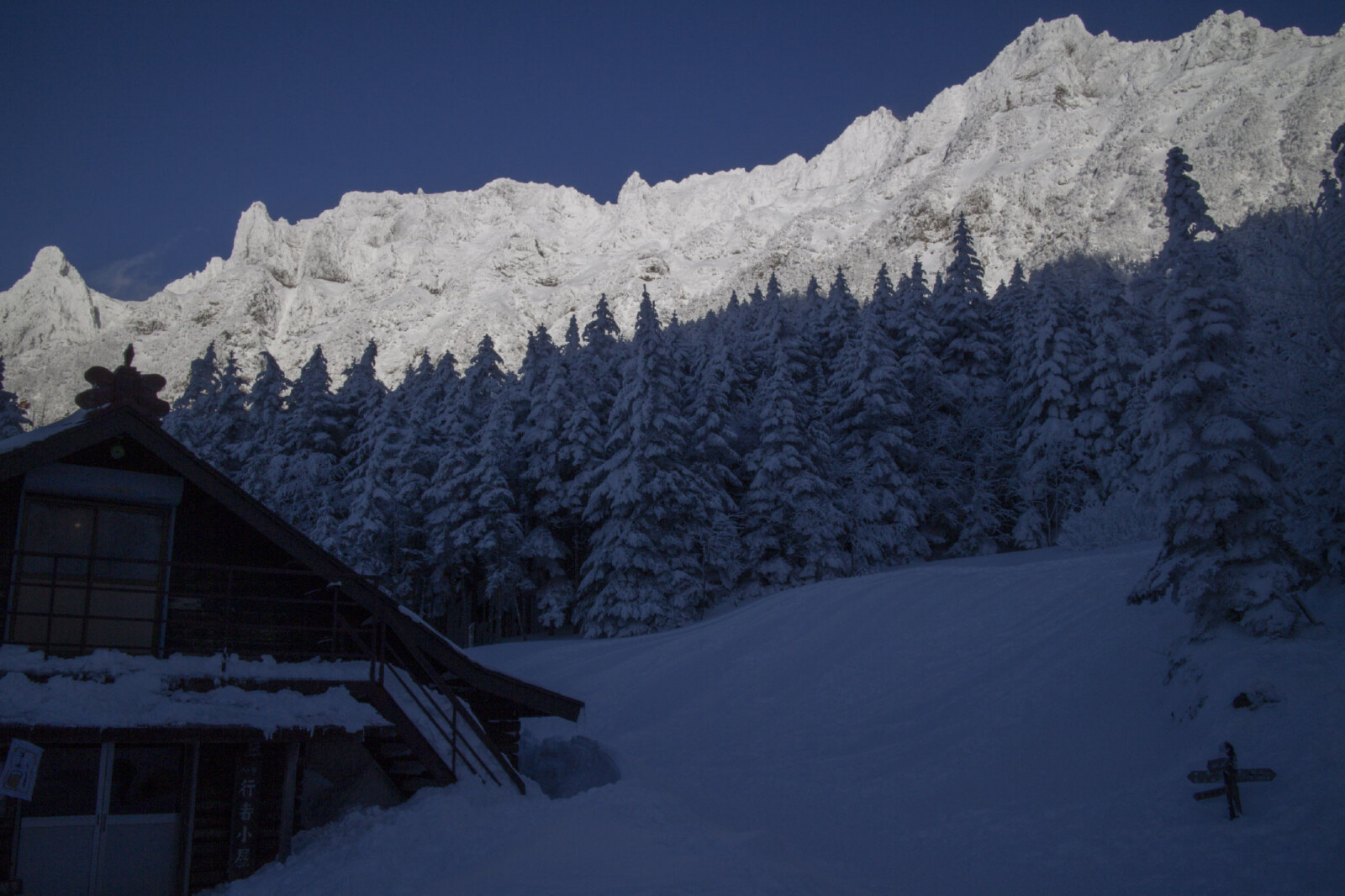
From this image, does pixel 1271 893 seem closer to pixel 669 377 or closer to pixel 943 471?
pixel 669 377

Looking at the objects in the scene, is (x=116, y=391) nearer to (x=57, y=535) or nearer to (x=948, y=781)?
(x=57, y=535)

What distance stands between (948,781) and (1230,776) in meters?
3.94

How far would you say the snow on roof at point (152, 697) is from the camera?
870 cm

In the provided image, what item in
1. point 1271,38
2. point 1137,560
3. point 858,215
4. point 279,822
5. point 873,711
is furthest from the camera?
point 858,215

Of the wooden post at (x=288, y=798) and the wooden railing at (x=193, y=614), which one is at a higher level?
the wooden railing at (x=193, y=614)

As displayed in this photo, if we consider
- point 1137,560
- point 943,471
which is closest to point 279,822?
point 1137,560

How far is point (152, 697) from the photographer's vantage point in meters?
9.30

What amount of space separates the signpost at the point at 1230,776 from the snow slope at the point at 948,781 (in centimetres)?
21

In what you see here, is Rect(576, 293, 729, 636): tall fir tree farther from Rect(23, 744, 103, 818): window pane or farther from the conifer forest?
Rect(23, 744, 103, 818): window pane

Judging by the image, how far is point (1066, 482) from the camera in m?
35.0

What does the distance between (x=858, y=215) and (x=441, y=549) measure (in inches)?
6619

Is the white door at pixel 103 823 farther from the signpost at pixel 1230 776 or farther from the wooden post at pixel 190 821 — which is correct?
the signpost at pixel 1230 776

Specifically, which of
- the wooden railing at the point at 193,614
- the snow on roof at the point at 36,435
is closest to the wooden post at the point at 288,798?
the wooden railing at the point at 193,614

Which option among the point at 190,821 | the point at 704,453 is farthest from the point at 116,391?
the point at 704,453
